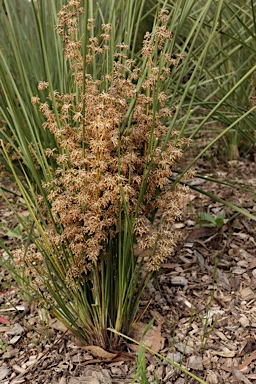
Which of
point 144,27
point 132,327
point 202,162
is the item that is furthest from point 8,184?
point 144,27

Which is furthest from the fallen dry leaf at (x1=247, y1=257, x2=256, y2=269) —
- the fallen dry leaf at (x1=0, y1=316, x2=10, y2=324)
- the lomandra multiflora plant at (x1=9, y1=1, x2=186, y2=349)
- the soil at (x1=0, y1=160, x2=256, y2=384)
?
the fallen dry leaf at (x1=0, y1=316, x2=10, y2=324)

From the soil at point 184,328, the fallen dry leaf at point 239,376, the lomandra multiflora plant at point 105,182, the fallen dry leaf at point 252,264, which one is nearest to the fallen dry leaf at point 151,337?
the soil at point 184,328

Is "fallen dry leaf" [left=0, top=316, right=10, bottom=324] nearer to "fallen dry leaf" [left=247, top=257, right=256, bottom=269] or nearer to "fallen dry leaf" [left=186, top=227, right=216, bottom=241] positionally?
"fallen dry leaf" [left=186, top=227, right=216, bottom=241]

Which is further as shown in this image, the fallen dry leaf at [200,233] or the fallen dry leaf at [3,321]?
the fallen dry leaf at [200,233]

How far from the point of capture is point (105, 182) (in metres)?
1.23

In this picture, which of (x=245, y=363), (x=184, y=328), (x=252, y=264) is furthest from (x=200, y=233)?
(x=245, y=363)

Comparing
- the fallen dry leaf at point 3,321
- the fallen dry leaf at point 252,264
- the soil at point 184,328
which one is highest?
the fallen dry leaf at point 252,264

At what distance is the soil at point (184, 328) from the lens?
146cm

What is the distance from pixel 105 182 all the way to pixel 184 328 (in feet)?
2.07

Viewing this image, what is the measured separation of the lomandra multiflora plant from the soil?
14cm

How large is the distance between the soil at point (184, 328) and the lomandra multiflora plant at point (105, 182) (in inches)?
5.5

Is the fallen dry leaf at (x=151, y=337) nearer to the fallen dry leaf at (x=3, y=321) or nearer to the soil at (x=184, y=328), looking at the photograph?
the soil at (x=184, y=328)

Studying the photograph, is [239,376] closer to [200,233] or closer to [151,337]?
[151,337]

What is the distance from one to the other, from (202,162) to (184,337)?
1341 mm
